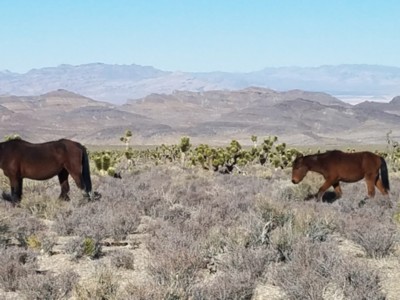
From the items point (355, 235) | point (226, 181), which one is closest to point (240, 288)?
point (355, 235)

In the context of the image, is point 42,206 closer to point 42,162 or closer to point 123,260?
point 42,162

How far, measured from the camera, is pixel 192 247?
896 cm

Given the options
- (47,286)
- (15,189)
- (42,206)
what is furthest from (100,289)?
(15,189)

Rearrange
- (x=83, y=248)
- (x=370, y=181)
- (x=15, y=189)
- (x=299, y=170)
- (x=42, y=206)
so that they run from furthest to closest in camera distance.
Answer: (x=299, y=170) → (x=370, y=181) → (x=15, y=189) → (x=42, y=206) → (x=83, y=248)

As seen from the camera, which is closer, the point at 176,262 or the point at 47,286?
the point at 47,286

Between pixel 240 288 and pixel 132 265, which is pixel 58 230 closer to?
pixel 132 265

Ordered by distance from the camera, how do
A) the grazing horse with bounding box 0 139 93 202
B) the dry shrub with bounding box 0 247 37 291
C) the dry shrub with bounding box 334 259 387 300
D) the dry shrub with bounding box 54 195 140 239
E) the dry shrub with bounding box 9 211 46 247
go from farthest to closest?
the grazing horse with bounding box 0 139 93 202 → the dry shrub with bounding box 54 195 140 239 → the dry shrub with bounding box 9 211 46 247 → the dry shrub with bounding box 0 247 37 291 → the dry shrub with bounding box 334 259 387 300

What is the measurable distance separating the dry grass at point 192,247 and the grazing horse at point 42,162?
0.47 metres

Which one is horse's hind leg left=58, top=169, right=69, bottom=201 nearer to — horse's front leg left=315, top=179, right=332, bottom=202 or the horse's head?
the horse's head

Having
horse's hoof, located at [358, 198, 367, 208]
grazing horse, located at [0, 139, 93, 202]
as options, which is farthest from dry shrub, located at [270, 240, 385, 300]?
grazing horse, located at [0, 139, 93, 202]

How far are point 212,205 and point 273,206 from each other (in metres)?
2.38

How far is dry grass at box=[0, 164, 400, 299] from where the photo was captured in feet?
24.1

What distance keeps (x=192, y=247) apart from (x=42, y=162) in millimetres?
6285

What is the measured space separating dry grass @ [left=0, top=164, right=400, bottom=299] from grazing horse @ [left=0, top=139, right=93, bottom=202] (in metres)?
0.47
